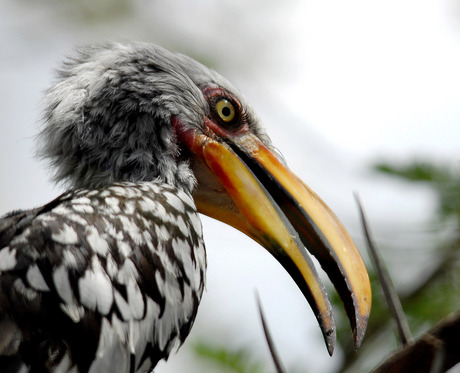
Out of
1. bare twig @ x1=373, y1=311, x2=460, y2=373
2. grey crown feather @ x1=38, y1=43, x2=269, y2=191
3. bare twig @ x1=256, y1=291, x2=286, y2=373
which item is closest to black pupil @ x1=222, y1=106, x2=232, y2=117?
grey crown feather @ x1=38, y1=43, x2=269, y2=191

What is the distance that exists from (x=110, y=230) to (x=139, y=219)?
24 centimetres

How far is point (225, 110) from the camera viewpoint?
4680mm

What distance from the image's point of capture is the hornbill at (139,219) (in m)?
3.02

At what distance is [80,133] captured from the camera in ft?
14.0

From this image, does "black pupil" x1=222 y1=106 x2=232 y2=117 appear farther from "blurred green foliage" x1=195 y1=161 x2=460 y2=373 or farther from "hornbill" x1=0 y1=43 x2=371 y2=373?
"blurred green foliage" x1=195 y1=161 x2=460 y2=373

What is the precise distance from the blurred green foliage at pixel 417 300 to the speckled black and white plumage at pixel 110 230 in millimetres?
→ 583

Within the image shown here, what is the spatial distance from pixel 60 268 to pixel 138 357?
24.1 inches

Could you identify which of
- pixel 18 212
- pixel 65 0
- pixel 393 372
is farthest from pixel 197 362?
pixel 65 0

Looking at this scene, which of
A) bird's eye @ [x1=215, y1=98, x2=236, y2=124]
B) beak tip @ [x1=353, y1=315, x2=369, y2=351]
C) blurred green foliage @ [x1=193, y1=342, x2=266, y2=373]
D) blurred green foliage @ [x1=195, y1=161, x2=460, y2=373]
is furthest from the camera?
bird's eye @ [x1=215, y1=98, x2=236, y2=124]

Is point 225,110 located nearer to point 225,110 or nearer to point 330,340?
point 225,110

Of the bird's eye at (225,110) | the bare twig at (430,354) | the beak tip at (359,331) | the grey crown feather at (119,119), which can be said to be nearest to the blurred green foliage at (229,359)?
the beak tip at (359,331)

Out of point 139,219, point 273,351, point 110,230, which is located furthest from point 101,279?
point 273,351

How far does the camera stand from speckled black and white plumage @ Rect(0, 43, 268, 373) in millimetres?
2980

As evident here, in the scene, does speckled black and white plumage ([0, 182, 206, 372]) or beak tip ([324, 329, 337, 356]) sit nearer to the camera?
speckled black and white plumage ([0, 182, 206, 372])
